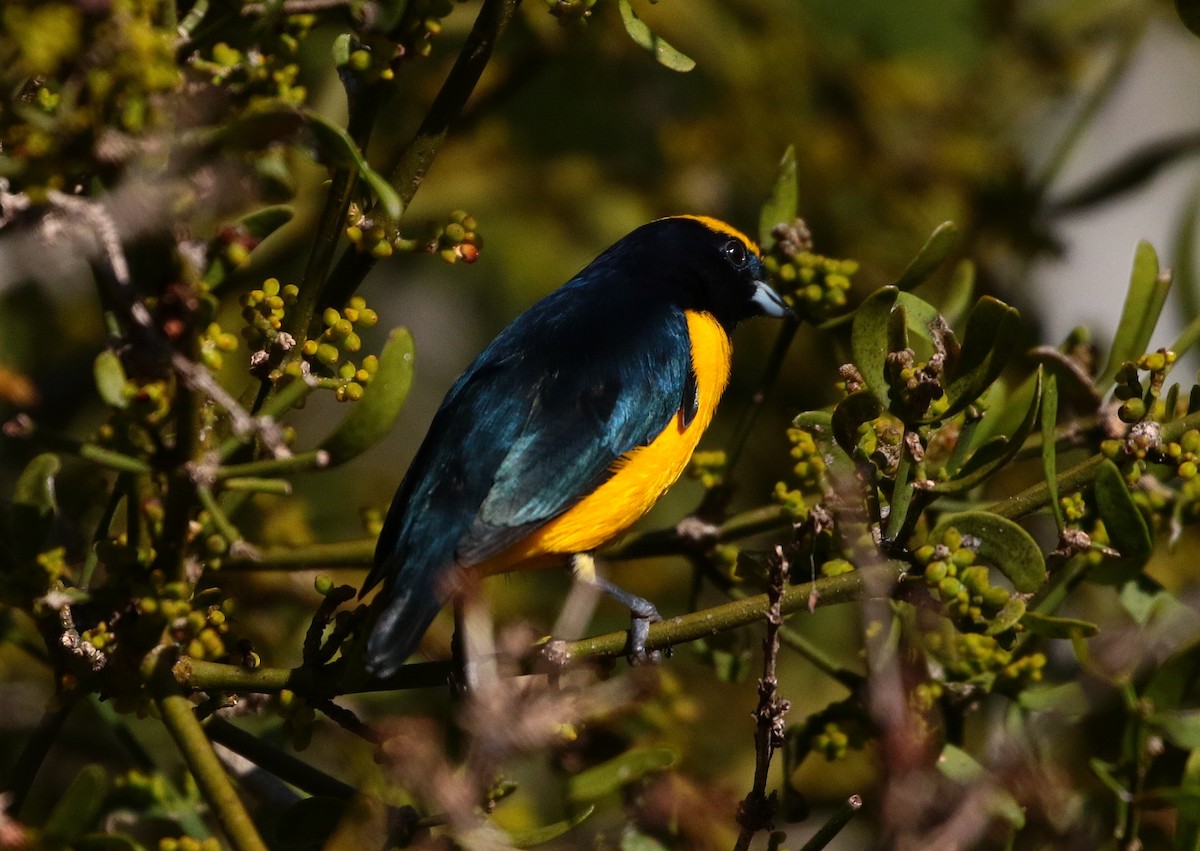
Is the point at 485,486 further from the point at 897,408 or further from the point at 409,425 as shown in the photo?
the point at 409,425

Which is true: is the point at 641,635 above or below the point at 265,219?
below

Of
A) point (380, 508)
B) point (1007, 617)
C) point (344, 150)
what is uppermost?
point (344, 150)

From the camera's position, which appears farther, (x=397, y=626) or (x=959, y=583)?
(x=397, y=626)

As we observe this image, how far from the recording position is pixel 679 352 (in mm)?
3629

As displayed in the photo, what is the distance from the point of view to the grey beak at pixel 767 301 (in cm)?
379

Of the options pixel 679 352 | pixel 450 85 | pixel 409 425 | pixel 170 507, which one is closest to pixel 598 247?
pixel 409 425

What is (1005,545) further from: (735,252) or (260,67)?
(735,252)

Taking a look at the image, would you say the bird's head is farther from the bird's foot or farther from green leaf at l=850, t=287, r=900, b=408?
green leaf at l=850, t=287, r=900, b=408

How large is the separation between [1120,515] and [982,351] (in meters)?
0.36

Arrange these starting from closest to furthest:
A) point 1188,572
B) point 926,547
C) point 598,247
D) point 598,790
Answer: point 926,547, point 598,790, point 1188,572, point 598,247

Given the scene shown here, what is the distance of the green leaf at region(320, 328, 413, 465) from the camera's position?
2031mm

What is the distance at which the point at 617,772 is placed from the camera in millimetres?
2740

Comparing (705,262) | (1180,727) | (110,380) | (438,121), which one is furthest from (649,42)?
(705,262)

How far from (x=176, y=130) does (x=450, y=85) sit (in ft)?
2.50
